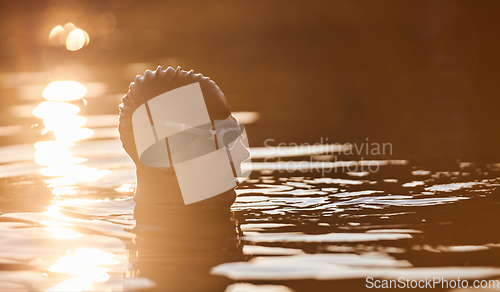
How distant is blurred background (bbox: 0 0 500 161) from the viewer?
26.3 feet

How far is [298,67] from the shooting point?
13789mm

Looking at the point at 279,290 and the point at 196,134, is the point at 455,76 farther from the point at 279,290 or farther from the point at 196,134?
the point at 279,290

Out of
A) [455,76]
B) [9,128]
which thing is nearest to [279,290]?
[9,128]

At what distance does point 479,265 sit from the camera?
3238 mm

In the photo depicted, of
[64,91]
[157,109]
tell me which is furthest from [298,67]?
[157,109]

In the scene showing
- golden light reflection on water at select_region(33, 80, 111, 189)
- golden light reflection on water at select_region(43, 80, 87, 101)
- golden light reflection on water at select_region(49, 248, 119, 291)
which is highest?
golden light reflection on water at select_region(43, 80, 87, 101)

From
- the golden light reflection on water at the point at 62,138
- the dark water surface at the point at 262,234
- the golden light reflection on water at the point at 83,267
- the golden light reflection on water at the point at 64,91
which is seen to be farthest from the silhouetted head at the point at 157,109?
the golden light reflection on water at the point at 64,91

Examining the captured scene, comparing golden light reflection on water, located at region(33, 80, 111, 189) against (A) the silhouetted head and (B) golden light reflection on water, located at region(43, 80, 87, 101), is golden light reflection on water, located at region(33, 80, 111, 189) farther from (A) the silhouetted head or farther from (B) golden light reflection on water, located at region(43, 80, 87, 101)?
(A) the silhouetted head

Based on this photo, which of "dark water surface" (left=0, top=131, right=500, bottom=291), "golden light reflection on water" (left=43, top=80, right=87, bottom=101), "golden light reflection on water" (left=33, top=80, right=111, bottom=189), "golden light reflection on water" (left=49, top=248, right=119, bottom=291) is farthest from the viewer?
"golden light reflection on water" (left=43, top=80, right=87, bottom=101)

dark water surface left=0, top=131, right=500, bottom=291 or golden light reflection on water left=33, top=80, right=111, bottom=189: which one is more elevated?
golden light reflection on water left=33, top=80, right=111, bottom=189

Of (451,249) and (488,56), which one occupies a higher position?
(488,56)

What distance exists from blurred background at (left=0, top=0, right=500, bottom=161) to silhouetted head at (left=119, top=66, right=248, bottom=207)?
3.00 metres

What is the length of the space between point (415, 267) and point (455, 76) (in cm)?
1044

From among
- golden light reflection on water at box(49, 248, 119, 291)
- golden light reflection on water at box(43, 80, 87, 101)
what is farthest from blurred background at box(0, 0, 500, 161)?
golden light reflection on water at box(49, 248, 119, 291)
